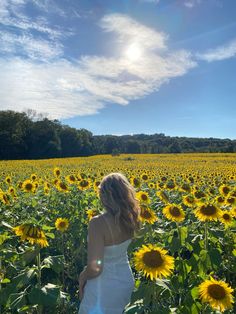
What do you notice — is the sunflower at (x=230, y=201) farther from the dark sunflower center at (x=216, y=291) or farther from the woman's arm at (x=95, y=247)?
the dark sunflower center at (x=216, y=291)

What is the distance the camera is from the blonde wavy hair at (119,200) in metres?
3.46

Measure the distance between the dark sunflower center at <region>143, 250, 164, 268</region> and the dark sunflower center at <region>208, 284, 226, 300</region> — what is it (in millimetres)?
387

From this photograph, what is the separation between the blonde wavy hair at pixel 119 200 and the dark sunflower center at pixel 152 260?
1.51 ft

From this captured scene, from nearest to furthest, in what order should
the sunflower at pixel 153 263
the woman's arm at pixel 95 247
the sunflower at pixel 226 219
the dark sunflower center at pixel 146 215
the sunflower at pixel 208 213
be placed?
1. the sunflower at pixel 153 263
2. the woman's arm at pixel 95 247
3. the dark sunflower center at pixel 146 215
4. the sunflower at pixel 208 213
5. the sunflower at pixel 226 219

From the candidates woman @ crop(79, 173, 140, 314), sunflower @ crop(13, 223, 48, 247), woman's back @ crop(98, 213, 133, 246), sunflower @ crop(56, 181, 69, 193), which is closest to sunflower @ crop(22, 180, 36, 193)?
sunflower @ crop(56, 181, 69, 193)

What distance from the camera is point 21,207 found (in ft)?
23.4

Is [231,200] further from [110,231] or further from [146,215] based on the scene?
[110,231]

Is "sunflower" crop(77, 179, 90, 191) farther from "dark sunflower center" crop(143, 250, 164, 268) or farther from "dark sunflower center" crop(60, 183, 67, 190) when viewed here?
"dark sunflower center" crop(143, 250, 164, 268)

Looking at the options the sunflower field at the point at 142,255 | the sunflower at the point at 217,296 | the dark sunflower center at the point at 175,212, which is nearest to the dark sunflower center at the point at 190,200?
the sunflower field at the point at 142,255

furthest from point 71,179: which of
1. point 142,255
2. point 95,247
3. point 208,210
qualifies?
point 142,255

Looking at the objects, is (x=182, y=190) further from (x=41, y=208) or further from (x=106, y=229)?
(x=106, y=229)

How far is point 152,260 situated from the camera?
308 cm

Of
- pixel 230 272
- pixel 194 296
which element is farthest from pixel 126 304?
pixel 230 272

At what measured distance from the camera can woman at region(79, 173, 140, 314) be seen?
134 inches
